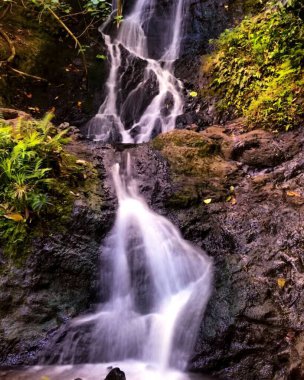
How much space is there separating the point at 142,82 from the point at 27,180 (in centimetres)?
487

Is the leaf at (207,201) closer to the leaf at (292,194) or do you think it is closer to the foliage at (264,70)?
the leaf at (292,194)

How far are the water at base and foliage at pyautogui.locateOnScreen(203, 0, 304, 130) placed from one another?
410 cm

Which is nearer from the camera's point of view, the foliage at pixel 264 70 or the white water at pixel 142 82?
the foliage at pixel 264 70

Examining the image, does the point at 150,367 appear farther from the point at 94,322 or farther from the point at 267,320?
the point at 267,320

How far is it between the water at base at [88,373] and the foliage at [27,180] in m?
1.42

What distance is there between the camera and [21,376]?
Answer: 360 centimetres

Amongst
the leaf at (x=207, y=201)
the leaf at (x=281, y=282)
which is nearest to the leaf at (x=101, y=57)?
the leaf at (x=207, y=201)

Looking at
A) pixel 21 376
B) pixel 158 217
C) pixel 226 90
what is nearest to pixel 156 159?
pixel 158 217

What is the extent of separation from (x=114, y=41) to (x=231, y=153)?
568 centimetres

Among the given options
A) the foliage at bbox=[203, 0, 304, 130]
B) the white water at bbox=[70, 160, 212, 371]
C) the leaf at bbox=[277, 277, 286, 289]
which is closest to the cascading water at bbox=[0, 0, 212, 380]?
the white water at bbox=[70, 160, 212, 371]

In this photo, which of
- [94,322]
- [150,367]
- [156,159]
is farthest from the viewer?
[156,159]

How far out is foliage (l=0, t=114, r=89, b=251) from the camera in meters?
4.40

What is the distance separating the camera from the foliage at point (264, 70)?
5.94m

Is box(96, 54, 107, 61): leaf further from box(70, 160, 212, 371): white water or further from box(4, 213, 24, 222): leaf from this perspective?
box(4, 213, 24, 222): leaf
